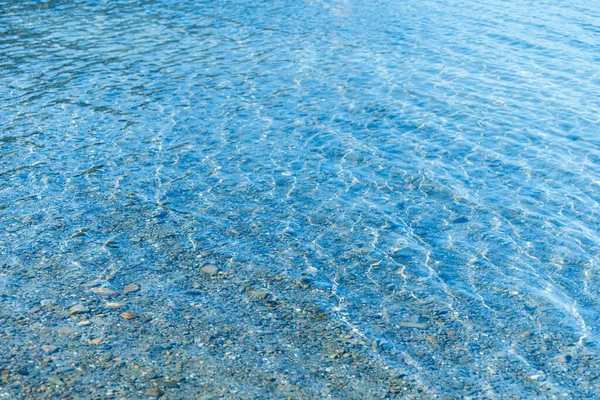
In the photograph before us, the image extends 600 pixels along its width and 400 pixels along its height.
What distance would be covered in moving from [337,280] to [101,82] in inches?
415

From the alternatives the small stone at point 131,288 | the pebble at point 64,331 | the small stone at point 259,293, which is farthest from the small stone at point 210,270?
the pebble at point 64,331

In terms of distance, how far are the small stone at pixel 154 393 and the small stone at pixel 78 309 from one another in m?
1.91

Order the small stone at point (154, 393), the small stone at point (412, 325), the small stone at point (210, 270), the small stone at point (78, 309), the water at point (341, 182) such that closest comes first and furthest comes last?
the small stone at point (154, 393), the small stone at point (78, 309), the small stone at point (412, 325), the water at point (341, 182), the small stone at point (210, 270)

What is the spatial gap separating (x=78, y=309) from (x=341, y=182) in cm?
569

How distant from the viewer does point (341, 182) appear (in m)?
12.2

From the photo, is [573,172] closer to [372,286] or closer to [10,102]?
[372,286]

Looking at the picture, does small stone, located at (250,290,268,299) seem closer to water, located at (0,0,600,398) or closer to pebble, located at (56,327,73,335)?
water, located at (0,0,600,398)

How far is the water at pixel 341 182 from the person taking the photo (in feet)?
27.8

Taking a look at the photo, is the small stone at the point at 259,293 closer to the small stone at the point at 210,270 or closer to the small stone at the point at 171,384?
the small stone at the point at 210,270

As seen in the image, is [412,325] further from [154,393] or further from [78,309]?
[78,309]

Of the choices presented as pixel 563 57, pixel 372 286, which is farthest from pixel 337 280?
Result: pixel 563 57

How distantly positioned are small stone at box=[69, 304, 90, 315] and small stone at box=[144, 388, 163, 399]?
1.91 m

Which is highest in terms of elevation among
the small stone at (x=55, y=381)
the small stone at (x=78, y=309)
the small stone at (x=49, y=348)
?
the small stone at (x=55, y=381)

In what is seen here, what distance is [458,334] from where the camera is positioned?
8.21 meters
